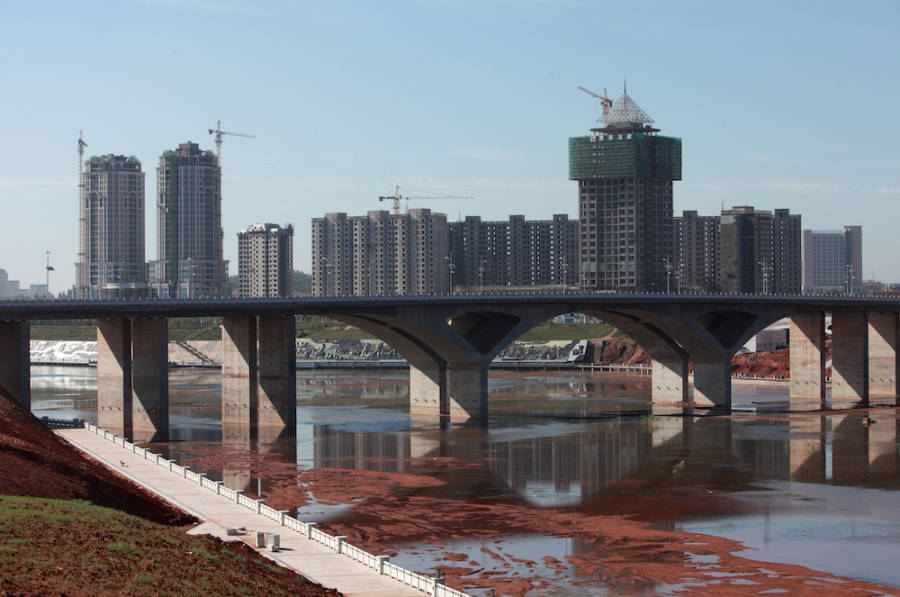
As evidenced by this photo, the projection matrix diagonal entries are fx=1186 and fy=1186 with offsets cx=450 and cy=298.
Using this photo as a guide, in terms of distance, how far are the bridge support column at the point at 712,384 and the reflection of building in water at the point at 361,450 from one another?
126ft

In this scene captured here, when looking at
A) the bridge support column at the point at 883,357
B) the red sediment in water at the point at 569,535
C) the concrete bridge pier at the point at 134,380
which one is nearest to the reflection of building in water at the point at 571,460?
the red sediment in water at the point at 569,535

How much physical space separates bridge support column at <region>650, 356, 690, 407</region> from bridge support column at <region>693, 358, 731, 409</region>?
160cm

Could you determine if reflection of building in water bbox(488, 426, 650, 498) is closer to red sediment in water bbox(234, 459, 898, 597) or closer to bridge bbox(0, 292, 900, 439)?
red sediment in water bbox(234, 459, 898, 597)

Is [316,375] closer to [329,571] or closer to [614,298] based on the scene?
[614,298]

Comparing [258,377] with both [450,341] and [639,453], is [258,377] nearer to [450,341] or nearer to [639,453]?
[450,341]

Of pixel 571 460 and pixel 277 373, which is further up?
pixel 277 373

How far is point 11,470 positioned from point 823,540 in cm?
3188

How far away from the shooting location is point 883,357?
427 feet

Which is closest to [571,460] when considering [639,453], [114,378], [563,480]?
[639,453]

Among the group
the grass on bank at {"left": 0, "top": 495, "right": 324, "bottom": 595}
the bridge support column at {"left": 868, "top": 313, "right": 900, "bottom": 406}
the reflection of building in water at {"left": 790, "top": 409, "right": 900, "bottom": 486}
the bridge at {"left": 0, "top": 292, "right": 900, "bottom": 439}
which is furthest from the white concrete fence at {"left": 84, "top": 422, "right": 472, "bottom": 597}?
the bridge support column at {"left": 868, "top": 313, "right": 900, "bottom": 406}

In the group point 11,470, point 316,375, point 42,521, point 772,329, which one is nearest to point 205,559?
point 42,521

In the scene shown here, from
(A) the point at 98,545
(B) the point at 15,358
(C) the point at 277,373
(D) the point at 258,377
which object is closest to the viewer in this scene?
(A) the point at 98,545

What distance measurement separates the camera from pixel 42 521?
3269 cm

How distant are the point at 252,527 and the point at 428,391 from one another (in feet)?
207
